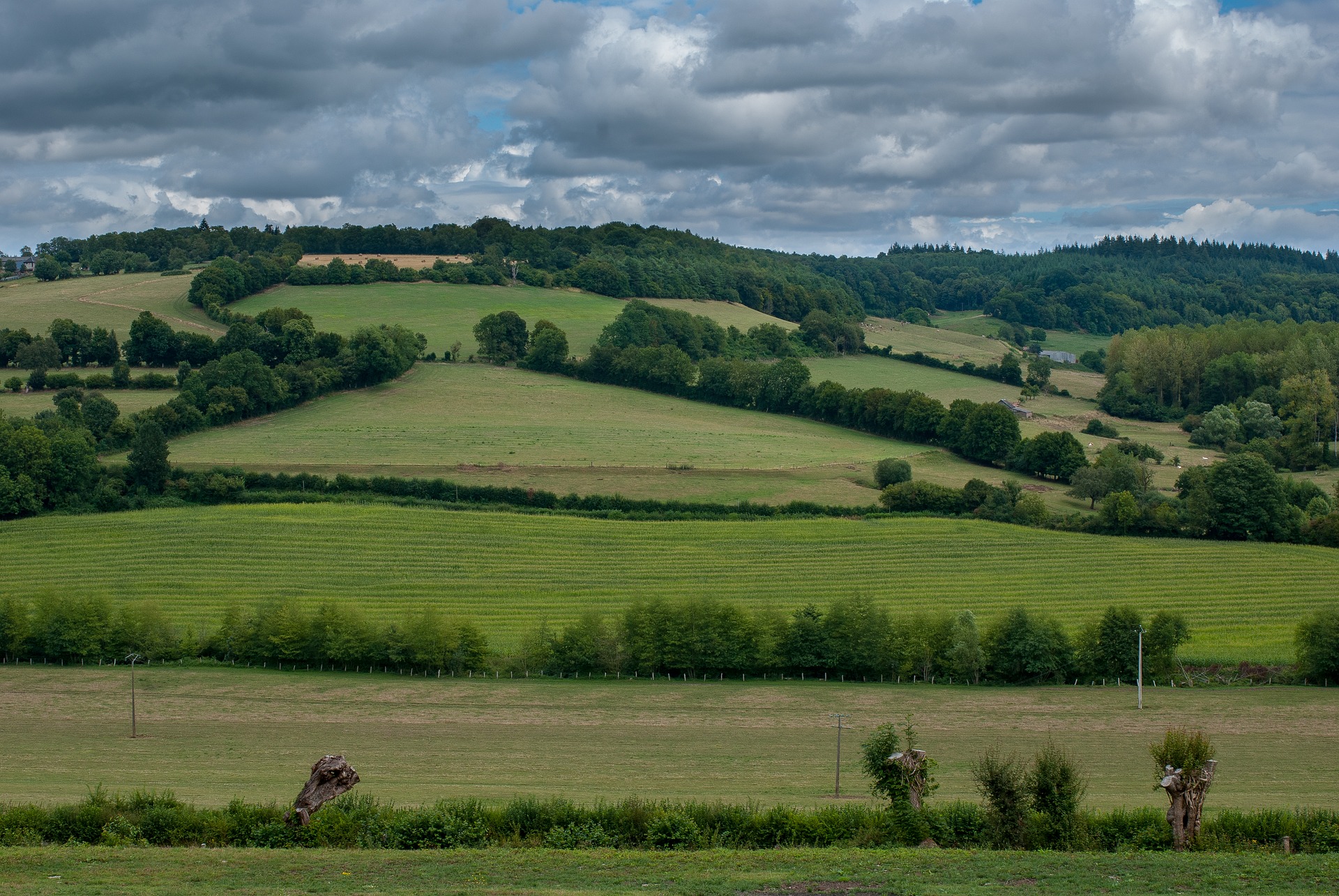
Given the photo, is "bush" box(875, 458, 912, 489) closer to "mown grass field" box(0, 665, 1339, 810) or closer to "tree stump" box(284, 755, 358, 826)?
"mown grass field" box(0, 665, 1339, 810)

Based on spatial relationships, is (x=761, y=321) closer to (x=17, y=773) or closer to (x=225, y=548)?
(x=225, y=548)

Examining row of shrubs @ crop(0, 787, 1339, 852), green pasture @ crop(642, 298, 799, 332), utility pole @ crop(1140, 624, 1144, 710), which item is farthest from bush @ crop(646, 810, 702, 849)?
green pasture @ crop(642, 298, 799, 332)

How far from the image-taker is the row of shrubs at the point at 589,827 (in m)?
24.0

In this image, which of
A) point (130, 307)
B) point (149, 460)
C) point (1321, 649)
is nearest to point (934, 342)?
point (130, 307)

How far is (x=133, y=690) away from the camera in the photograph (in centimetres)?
4366

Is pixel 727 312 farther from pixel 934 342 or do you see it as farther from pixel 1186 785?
pixel 1186 785

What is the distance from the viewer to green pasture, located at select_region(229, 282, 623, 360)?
13488 cm

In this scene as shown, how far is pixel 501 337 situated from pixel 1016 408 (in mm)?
58542

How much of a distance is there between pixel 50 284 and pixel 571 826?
154381 millimetres

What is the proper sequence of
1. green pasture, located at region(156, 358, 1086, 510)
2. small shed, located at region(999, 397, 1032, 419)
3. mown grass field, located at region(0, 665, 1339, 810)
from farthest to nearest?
small shed, located at region(999, 397, 1032, 419), green pasture, located at region(156, 358, 1086, 510), mown grass field, located at region(0, 665, 1339, 810)

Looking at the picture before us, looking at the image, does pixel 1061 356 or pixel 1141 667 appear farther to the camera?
pixel 1061 356

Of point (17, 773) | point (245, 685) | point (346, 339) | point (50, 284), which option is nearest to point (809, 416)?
point (346, 339)

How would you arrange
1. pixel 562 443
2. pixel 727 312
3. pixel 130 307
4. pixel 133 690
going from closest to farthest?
pixel 133 690 < pixel 562 443 < pixel 130 307 < pixel 727 312

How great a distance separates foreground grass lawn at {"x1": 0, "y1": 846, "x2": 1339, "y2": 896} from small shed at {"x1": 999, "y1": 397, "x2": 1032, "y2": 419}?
92805 mm
